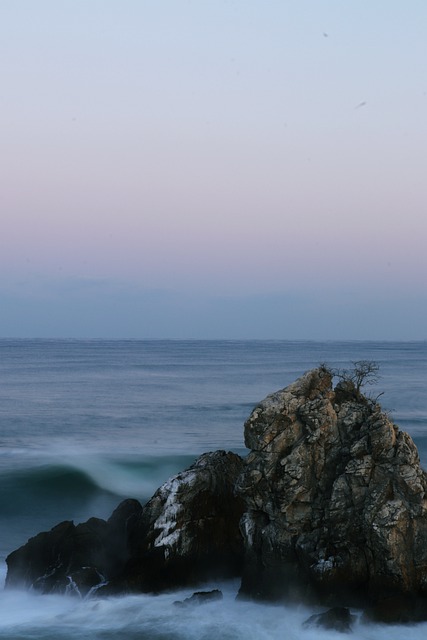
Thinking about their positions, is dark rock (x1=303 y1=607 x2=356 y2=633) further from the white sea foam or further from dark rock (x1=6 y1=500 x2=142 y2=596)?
dark rock (x1=6 y1=500 x2=142 y2=596)

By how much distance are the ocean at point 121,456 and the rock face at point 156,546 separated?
624 millimetres

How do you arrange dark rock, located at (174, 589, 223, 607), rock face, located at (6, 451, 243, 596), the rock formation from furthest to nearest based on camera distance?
rock face, located at (6, 451, 243, 596), dark rock, located at (174, 589, 223, 607), the rock formation

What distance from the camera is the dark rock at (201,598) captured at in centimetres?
2534

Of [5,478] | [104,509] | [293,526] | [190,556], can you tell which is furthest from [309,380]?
[5,478]

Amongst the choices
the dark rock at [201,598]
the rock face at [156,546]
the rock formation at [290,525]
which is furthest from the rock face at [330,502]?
the rock face at [156,546]

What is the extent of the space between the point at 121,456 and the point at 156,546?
27.2m

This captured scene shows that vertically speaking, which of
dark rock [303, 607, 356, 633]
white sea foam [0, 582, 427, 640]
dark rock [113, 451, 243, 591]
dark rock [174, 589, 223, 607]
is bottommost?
white sea foam [0, 582, 427, 640]

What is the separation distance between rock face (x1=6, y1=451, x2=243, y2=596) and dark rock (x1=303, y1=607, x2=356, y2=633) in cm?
481

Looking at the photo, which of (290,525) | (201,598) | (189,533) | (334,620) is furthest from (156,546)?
(334,620)

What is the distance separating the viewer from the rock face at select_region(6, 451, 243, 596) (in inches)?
1057

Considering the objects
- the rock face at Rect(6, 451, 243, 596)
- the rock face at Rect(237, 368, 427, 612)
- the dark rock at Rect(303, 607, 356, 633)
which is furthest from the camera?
the rock face at Rect(6, 451, 243, 596)

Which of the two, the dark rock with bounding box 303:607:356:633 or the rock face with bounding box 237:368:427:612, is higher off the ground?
the rock face with bounding box 237:368:427:612

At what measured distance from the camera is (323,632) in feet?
75.3

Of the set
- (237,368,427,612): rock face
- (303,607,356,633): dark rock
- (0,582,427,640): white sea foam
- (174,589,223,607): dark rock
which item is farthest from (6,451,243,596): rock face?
(303,607,356,633): dark rock
